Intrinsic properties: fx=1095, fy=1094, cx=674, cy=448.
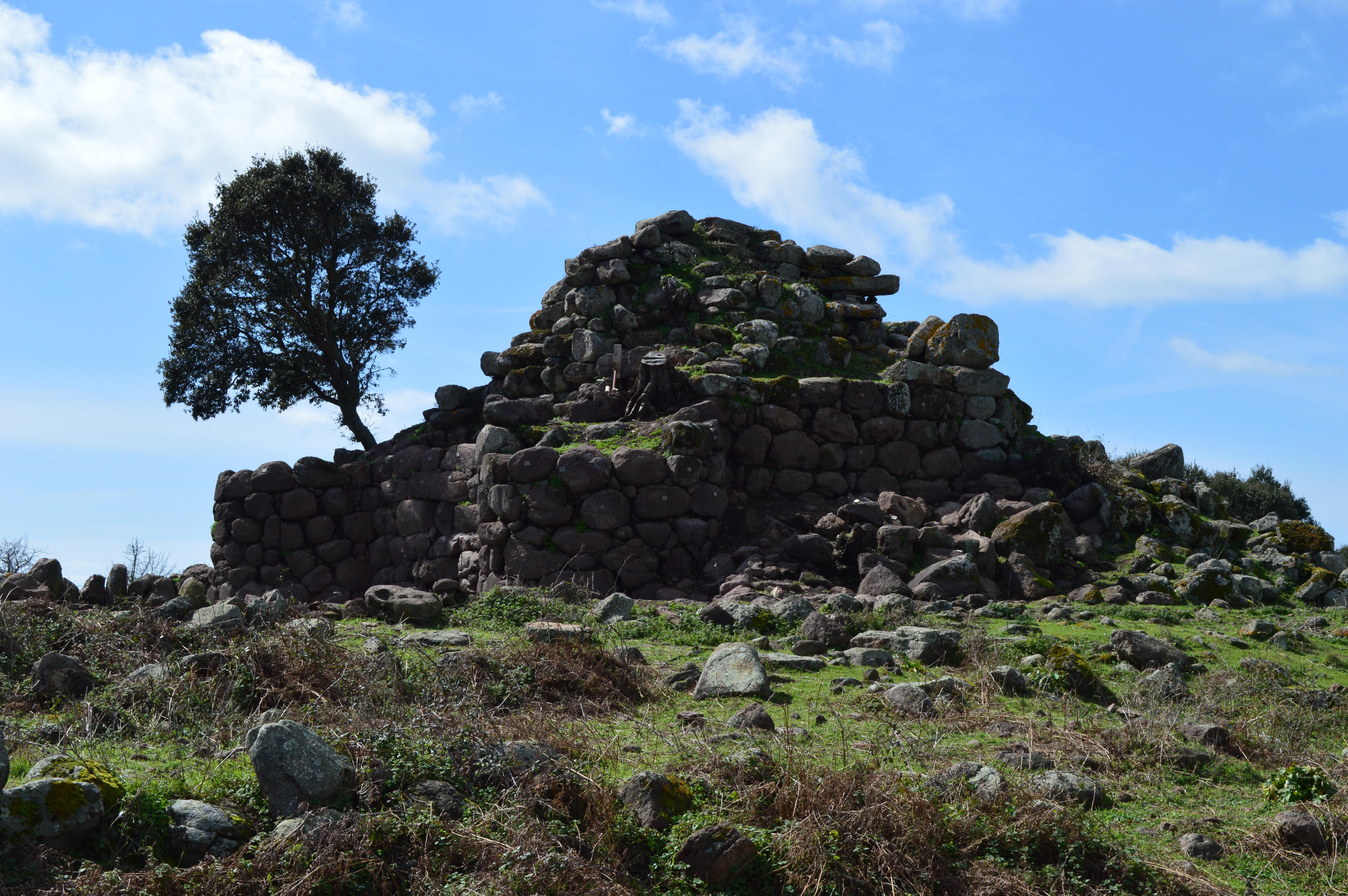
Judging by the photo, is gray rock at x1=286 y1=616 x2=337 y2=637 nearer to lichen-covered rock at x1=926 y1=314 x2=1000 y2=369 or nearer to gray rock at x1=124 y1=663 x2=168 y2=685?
gray rock at x1=124 y1=663 x2=168 y2=685

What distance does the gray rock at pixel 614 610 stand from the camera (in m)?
10.4

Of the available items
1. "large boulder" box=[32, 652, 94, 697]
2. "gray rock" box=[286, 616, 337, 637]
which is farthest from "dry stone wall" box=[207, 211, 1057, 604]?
"large boulder" box=[32, 652, 94, 697]

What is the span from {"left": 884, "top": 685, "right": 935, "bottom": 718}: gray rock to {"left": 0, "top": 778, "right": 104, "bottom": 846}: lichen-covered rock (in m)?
4.66

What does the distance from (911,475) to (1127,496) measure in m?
2.95

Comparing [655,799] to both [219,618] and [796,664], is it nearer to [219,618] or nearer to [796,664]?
[796,664]

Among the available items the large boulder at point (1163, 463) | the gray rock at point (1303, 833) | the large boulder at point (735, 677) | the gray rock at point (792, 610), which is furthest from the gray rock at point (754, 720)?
the large boulder at point (1163, 463)

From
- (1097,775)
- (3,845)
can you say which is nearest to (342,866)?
(3,845)

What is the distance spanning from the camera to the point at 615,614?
10.5m

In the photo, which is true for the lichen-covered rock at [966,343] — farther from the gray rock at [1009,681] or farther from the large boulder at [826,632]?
→ the gray rock at [1009,681]

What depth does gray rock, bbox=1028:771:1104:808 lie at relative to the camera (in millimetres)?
5641

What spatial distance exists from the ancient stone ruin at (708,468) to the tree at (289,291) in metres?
7.59

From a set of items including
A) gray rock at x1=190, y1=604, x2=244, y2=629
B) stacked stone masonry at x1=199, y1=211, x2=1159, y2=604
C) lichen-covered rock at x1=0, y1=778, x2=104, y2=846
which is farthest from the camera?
stacked stone masonry at x1=199, y1=211, x2=1159, y2=604

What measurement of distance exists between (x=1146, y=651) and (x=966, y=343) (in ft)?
25.4

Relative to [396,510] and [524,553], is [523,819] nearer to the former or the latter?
[524,553]
